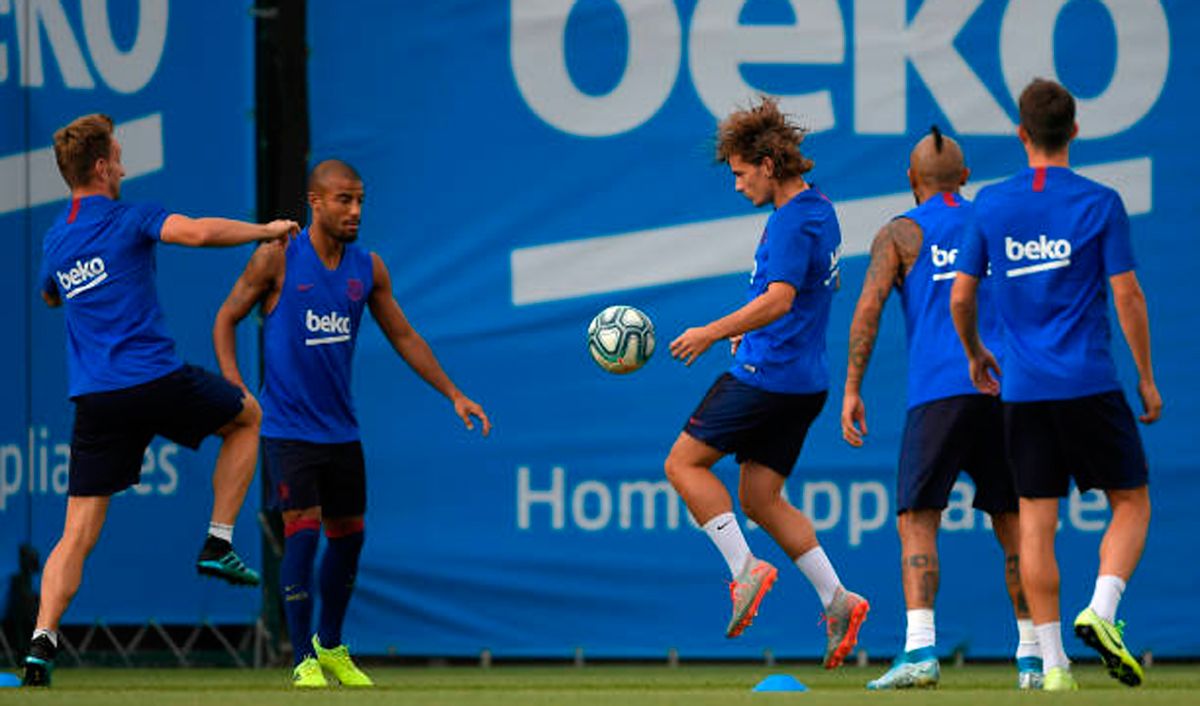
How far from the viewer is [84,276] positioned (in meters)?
8.13

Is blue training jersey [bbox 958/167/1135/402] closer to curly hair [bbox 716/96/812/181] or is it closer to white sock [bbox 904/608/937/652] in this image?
white sock [bbox 904/608/937/652]

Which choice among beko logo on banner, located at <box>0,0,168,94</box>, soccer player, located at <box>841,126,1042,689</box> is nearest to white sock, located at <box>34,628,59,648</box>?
soccer player, located at <box>841,126,1042,689</box>

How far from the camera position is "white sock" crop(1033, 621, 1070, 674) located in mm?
6852

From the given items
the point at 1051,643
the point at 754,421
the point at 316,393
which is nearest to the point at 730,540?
the point at 754,421

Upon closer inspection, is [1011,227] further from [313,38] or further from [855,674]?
[313,38]

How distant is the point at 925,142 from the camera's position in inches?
307

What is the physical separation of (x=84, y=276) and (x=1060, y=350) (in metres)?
3.78

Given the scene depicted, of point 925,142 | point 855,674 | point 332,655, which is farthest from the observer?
point 855,674

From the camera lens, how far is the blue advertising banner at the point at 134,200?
10031 mm

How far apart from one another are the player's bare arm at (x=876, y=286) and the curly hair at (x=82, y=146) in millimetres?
2993

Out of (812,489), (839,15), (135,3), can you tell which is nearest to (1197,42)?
(839,15)

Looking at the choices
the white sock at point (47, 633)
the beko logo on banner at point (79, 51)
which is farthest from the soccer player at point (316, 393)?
the beko logo on banner at point (79, 51)

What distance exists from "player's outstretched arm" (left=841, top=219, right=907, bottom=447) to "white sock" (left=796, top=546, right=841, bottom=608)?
1.72 ft

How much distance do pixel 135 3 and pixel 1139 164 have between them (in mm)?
4954
